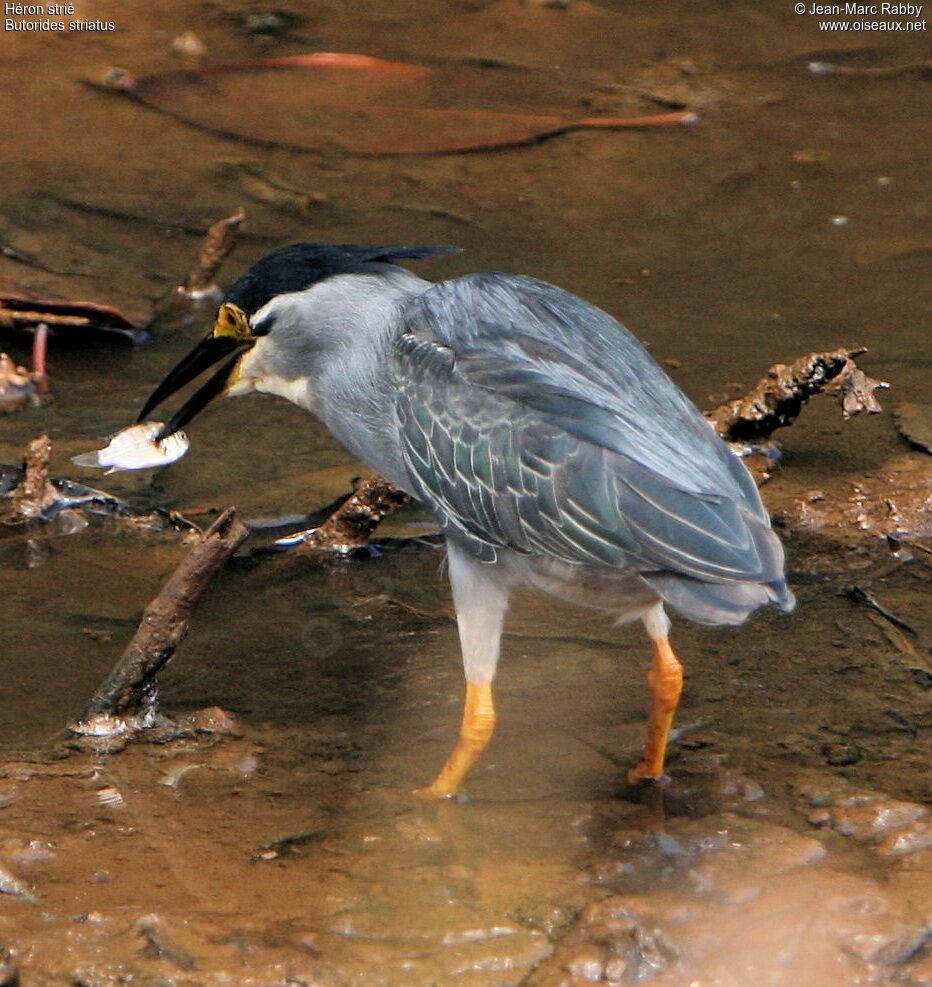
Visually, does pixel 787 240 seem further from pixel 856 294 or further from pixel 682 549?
pixel 682 549

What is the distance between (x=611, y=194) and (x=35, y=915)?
233 inches

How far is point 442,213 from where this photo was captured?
784 centimetres

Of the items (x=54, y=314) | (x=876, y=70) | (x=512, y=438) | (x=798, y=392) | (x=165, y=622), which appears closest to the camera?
(x=165, y=622)

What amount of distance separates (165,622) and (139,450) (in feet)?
5.66

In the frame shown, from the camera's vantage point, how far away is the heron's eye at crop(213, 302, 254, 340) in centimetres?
439

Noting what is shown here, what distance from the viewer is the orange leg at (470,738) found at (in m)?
3.91

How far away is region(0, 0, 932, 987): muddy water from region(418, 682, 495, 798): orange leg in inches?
4.0

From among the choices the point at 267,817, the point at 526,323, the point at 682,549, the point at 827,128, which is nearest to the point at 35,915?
the point at 267,817

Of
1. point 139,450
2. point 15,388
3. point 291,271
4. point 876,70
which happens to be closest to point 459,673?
point 291,271

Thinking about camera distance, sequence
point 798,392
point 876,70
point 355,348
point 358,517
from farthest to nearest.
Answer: point 876,70
point 798,392
point 358,517
point 355,348

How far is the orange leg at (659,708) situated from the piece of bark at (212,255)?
335cm

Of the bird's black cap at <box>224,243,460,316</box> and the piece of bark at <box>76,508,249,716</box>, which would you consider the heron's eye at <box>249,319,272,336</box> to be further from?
the piece of bark at <box>76,508,249,716</box>

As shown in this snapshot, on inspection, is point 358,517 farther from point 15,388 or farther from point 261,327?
point 15,388

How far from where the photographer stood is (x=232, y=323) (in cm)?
443
